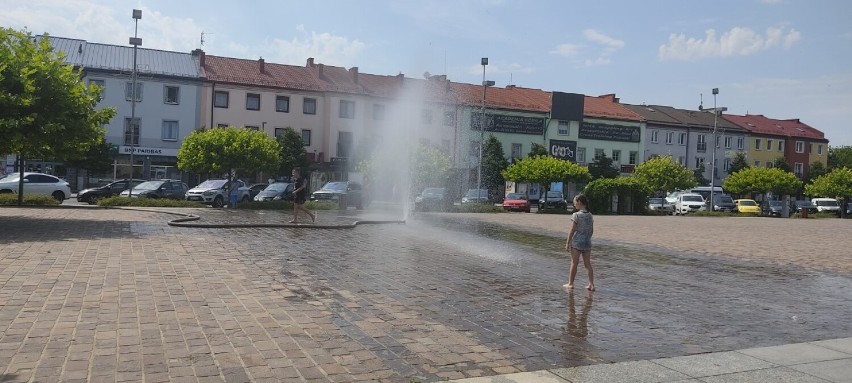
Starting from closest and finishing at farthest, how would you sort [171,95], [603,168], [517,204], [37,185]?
[37,185] < [517,204] < [171,95] < [603,168]

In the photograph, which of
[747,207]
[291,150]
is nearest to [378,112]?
[291,150]

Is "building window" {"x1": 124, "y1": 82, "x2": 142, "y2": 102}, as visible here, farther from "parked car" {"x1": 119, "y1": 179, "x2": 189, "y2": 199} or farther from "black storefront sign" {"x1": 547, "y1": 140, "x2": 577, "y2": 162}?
"black storefront sign" {"x1": 547, "y1": 140, "x2": 577, "y2": 162}

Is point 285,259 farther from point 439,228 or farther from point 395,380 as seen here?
point 439,228

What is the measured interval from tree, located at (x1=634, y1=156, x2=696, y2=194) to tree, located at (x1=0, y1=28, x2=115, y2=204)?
43.2 m

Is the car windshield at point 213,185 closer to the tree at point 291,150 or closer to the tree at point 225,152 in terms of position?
the tree at point 225,152

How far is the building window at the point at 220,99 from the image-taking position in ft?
179

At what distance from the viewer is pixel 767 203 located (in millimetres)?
55625

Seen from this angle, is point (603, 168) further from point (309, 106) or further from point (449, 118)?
point (309, 106)

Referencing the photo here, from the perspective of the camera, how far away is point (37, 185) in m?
32.2

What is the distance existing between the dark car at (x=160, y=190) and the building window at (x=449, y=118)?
1070 inches

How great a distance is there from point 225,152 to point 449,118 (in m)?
28.3

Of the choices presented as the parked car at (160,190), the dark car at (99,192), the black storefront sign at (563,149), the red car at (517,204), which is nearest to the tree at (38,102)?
the dark car at (99,192)

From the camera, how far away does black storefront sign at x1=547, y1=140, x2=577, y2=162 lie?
68750mm

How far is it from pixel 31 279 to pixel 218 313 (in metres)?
3.27
